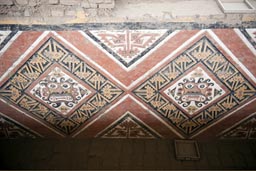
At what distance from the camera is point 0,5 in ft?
5.60

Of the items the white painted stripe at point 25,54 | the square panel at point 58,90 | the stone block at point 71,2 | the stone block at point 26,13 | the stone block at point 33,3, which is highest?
the stone block at point 71,2

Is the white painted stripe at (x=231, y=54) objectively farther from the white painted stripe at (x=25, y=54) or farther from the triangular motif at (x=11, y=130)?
the triangular motif at (x=11, y=130)

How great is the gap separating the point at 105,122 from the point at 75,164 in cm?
41

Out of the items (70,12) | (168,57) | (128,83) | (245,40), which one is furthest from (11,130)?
(245,40)

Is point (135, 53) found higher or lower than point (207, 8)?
lower

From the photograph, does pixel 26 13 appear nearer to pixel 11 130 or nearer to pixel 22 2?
pixel 22 2

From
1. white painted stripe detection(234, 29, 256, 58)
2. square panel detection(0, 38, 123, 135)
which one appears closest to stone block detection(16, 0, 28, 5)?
square panel detection(0, 38, 123, 135)

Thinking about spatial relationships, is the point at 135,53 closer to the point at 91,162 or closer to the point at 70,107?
the point at 70,107

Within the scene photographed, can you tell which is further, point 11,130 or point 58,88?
point 11,130

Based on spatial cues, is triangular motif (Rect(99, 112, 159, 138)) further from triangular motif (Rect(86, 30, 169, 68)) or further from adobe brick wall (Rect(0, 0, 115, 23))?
adobe brick wall (Rect(0, 0, 115, 23))

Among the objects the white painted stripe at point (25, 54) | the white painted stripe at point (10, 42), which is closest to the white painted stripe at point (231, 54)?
the white painted stripe at point (25, 54)

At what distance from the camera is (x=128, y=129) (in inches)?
96.3

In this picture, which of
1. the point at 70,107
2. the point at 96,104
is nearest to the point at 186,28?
the point at 96,104

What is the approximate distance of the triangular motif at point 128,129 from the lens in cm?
237
